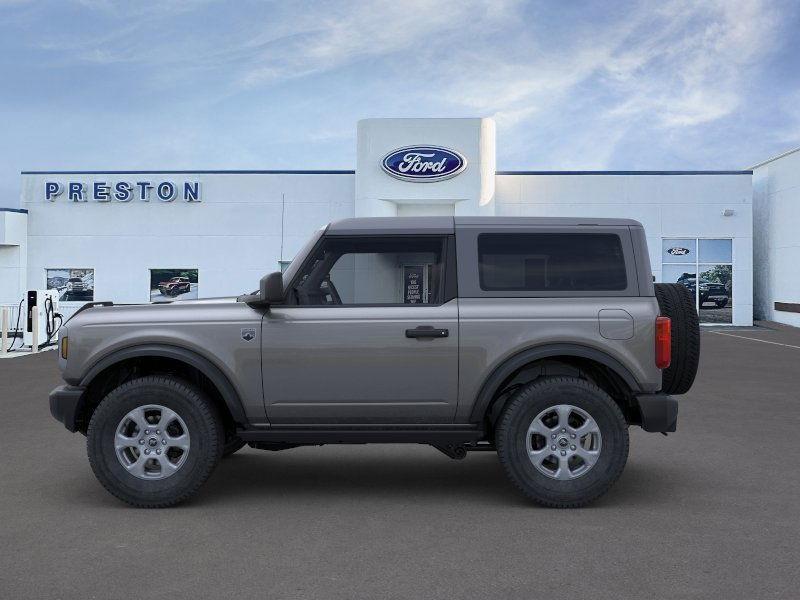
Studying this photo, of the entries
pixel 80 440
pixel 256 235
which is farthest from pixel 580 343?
pixel 256 235

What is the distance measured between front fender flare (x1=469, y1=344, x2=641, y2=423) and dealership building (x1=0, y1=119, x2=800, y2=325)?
26131 millimetres

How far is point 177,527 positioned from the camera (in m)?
5.72

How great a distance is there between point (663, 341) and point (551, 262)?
3.07 feet

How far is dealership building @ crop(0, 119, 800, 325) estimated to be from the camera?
33031 mm

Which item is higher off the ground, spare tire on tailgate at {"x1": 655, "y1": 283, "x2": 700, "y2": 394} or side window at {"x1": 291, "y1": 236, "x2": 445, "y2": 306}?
side window at {"x1": 291, "y1": 236, "x2": 445, "y2": 306}

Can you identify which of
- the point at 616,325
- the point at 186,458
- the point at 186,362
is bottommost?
the point at 186,458

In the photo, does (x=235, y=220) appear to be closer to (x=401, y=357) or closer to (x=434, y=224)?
(x=434, y=224)

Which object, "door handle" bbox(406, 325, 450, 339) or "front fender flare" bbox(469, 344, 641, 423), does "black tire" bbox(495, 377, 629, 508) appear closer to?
"front fender flare" bbox(469, 344, 641, 423)

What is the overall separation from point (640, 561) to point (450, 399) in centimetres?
178

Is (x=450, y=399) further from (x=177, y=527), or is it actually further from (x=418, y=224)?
(x=177, y=527)

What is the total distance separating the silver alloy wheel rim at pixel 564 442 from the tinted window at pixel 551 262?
0.87 metres

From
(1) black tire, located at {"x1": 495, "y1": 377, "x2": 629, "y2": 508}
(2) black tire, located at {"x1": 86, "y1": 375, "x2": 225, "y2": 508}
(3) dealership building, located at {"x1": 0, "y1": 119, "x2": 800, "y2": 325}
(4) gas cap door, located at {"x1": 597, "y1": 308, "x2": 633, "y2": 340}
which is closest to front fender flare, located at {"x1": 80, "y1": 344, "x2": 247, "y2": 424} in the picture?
(2) black tire, located at {"x1": 86, "y1": 375, "x2": 225, "y2": 508}

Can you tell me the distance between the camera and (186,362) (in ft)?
20.4

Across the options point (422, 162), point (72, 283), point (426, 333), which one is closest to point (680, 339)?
point (426, 333)
